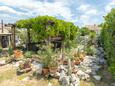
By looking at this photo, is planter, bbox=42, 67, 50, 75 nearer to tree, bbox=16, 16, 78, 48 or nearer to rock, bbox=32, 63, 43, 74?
rock, bbox=32, 63, 43, 74

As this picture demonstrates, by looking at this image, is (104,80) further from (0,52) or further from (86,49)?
(0,52)

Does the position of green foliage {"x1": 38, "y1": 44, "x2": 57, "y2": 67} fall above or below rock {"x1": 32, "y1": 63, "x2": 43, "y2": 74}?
above

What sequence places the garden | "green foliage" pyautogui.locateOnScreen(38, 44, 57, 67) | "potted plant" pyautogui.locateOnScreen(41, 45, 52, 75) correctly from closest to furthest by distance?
the garden → "potted plant" pyautogui.locateOnScreen(41, 45, 52, 75) → "green foliage" pyautogui.locateOnScreen(38, 44, 57, 67)

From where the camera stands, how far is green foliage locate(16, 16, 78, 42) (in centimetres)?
2031

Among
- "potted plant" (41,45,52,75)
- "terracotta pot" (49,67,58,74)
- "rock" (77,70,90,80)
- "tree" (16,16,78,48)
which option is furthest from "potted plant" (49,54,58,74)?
"tree" (16,16,78,48)

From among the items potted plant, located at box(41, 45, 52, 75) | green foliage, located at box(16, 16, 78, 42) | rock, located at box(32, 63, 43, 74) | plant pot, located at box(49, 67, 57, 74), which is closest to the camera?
plant pot, located at box(49, 67, 57, 74)

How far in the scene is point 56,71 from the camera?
14.6 m

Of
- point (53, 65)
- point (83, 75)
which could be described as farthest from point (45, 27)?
point (83, 75)

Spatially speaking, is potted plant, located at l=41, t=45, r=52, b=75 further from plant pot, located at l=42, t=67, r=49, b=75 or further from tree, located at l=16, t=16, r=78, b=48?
tree, located at l=16, t=16, r=78, b=48

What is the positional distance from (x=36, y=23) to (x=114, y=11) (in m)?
7.68

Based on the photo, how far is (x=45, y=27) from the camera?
67.1ft

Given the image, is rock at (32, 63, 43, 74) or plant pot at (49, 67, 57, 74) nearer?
plant pot at (49, 67, 57, 74)

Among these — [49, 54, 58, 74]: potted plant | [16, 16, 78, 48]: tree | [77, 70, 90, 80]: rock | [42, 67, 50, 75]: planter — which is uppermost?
[16, 16, 78, 48]: tree

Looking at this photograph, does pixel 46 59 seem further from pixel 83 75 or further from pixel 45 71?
pixel 83 75
